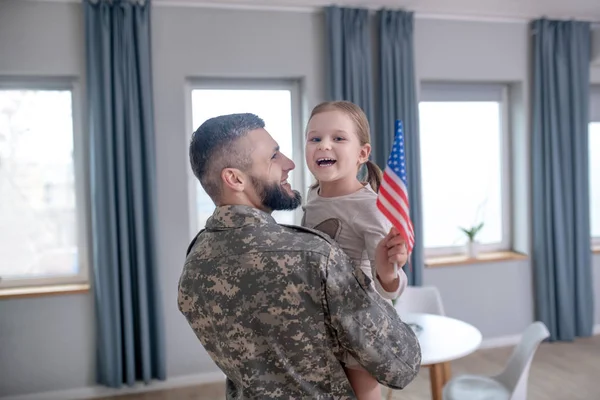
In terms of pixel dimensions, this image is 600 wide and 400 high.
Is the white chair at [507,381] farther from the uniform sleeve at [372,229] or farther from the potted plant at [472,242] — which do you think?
the potted plant at [472,242]

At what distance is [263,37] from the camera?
414 centimetres

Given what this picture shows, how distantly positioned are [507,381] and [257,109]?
2672 mm

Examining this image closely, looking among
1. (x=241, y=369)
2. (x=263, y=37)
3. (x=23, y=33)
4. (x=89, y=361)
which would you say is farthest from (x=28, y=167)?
(x=241, y=369)

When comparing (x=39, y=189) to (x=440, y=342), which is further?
(x=39, y=189)

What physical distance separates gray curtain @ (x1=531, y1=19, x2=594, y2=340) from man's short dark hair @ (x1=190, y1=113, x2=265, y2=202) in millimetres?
4147

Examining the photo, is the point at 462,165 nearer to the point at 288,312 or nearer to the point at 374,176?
the point at 374,176

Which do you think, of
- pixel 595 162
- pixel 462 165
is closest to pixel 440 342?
pixel 462 165

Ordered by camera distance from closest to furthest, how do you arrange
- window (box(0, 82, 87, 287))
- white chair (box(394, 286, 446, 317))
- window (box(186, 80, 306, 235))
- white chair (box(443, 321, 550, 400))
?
1. white chair (box(443, 321, 550, 400))
2. white chair (box(394, 286, 446, 317))
3. window (box(0, 82, 87, 287))
4. window (box(186, 80, 306, 235))

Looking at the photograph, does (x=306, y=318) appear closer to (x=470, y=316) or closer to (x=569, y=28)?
(x=470, y=316)

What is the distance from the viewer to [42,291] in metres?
3.88

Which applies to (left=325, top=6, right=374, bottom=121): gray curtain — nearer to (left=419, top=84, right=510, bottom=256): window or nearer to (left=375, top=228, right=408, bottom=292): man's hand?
(left=419, top=84, right=510, bottom=256): window

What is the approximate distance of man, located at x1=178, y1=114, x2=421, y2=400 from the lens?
3.56ft

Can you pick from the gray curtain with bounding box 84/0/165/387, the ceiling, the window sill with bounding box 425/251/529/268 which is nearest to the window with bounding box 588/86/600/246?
the ceiling

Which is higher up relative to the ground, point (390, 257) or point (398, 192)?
point (398, 192)
